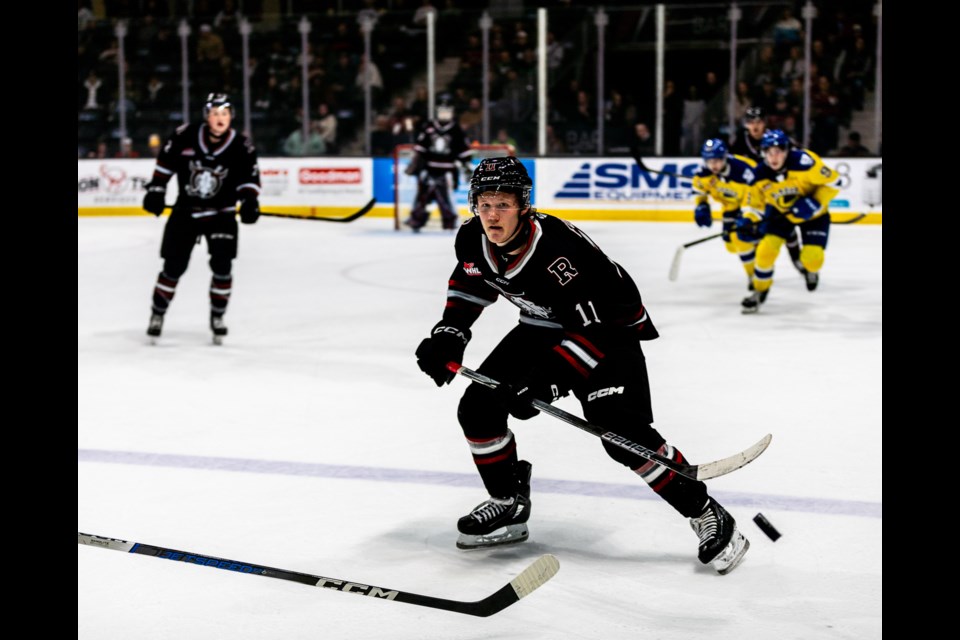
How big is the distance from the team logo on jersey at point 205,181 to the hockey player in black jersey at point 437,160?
5945 mm

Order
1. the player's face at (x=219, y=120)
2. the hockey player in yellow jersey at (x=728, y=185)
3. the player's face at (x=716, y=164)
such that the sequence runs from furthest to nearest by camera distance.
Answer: the player's face at (x=716, y=164) < the hockey player in yellow jersey at (x=728, y=185) < the player's face at (x=219, y=120)

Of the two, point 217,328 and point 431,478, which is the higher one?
point 217,328

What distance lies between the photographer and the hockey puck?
106 inches

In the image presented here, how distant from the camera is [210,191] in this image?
5.44 meters

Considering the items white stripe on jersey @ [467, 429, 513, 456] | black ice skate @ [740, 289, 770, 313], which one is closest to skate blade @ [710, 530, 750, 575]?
white stripe on jersey @ [467, 429, 513, 456]

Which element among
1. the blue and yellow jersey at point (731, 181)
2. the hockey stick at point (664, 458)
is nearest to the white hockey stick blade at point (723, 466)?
the hockey stick at point (664, 458)

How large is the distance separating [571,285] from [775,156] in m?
4.40

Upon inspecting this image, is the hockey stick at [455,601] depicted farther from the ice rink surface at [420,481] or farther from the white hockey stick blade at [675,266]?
the white hockey stick blade at [675,266]

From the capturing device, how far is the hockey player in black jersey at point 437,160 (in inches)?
445

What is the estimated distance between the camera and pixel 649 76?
11.9m

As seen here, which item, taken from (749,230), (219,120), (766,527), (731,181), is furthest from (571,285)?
(731,181)

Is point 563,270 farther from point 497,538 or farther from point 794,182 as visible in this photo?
point 794,182

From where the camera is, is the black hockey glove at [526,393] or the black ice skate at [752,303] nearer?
→ the black hockey glove at [526,393]
